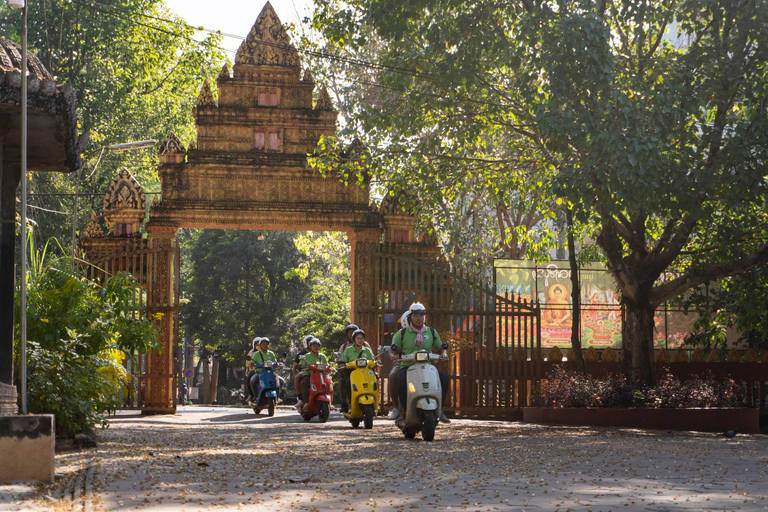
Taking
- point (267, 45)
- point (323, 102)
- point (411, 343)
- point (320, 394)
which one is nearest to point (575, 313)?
point (320, 394)

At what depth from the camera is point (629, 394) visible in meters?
13.9

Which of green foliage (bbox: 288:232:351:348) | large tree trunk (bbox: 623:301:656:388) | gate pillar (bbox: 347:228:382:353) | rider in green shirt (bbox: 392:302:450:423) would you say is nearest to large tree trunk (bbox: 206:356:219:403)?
green foliage (bbox: 288:232:351:348)

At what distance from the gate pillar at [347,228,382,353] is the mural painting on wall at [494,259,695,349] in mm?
2822

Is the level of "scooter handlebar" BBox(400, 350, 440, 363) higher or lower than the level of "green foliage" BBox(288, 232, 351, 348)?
lower

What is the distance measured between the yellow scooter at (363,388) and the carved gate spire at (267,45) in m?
8.02

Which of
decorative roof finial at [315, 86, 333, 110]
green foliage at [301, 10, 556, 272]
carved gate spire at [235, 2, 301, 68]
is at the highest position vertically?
carved gate spire at [235, 2, 301, 68]

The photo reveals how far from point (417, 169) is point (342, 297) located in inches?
643

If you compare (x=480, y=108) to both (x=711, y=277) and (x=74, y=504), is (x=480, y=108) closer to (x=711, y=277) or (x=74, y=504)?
(x=711, y=277)

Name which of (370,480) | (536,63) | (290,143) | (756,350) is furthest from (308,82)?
(370,480)

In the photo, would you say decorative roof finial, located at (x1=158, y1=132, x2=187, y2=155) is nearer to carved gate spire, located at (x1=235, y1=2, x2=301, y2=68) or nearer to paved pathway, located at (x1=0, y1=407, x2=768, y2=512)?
carved gate spire, located at (x1=235, y1=2, x2=301, y2=68)

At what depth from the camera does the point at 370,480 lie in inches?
271

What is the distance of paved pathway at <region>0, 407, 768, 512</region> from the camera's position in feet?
18.8

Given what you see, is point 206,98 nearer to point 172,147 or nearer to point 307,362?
point 172,147

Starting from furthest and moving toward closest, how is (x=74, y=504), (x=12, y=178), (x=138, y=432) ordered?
(x=138, y=432) → (x=12, y=178) → (x=74, y=504)
